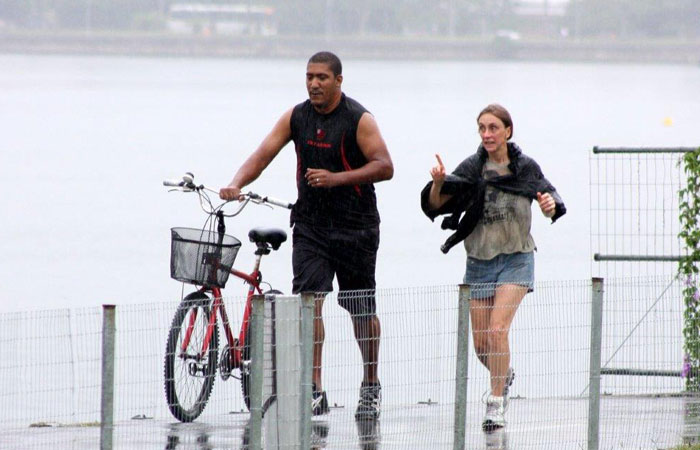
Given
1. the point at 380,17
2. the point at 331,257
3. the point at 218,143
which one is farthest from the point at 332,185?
the point at 380,17

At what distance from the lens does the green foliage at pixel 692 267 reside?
347 inches

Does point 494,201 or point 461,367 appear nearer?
point 461,367

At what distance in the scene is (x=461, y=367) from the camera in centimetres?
653

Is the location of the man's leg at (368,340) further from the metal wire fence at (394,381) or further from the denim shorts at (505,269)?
the denim shorts at (505,269)

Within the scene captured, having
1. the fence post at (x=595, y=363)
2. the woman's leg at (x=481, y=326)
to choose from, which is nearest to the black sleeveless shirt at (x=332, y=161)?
the woman's leg at (x=481, y=326)

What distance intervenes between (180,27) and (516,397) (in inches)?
4919

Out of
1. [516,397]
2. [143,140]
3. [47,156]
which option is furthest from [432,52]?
[516,397]

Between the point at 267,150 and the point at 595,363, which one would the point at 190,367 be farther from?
the point at 595,363

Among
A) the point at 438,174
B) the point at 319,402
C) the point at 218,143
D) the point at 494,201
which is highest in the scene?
the point at 218,143

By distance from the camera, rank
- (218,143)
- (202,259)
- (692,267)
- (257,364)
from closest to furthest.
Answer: (257,364) < (202,259) < (692,267) < (218,143)

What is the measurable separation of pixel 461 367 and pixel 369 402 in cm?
89

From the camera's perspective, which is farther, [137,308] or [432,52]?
[432,52]

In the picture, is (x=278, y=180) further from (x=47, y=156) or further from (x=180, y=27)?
(x=180, y=27)

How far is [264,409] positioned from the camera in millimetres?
6250
